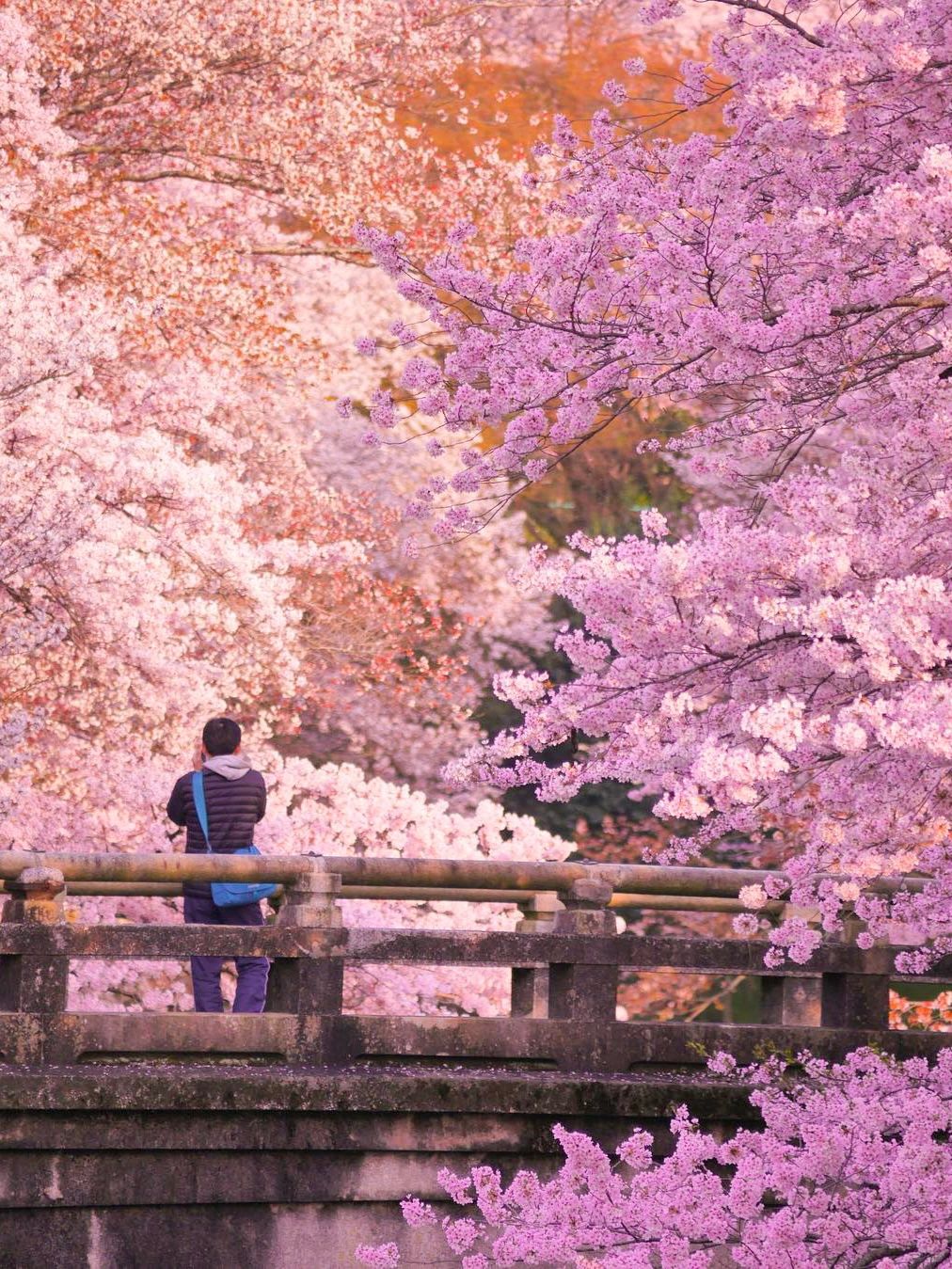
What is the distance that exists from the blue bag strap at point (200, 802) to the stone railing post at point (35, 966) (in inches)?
56.7

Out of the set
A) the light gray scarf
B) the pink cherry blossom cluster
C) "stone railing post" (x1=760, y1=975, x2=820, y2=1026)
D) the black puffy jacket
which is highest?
the light gray scarf

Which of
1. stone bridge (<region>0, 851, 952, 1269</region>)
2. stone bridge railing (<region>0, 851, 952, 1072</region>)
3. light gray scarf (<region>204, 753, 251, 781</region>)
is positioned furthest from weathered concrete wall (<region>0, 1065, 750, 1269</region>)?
light gray scarf (<region>204, 753, 251, 781</region>)

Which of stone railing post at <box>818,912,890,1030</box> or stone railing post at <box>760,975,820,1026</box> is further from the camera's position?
stone railing post at <box>760,975,820,1026</box>

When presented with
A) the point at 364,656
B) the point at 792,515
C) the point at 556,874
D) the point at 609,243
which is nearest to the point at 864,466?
the point at 792,515

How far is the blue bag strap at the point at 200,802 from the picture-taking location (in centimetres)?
1139

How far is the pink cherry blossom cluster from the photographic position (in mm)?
8109

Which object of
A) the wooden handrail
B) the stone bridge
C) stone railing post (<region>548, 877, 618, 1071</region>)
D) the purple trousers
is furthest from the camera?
the purple trousers

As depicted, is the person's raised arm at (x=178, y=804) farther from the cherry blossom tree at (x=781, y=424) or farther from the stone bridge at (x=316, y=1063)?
the cherry blossom tree at (x=781, y=424)

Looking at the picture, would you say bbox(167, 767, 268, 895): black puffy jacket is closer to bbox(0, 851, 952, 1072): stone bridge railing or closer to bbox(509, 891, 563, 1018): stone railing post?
bbox(0, 851, 952, 1072): stone bridge railing

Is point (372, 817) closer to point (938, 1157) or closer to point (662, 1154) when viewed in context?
point (662, 1154)

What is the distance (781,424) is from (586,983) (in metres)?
3.57

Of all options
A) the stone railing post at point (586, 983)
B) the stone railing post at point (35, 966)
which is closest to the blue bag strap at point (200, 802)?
the stone railing post at point (35, 966)

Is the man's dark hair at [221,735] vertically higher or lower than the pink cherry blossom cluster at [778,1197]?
higher

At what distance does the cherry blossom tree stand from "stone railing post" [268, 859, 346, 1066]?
6.49 feet
